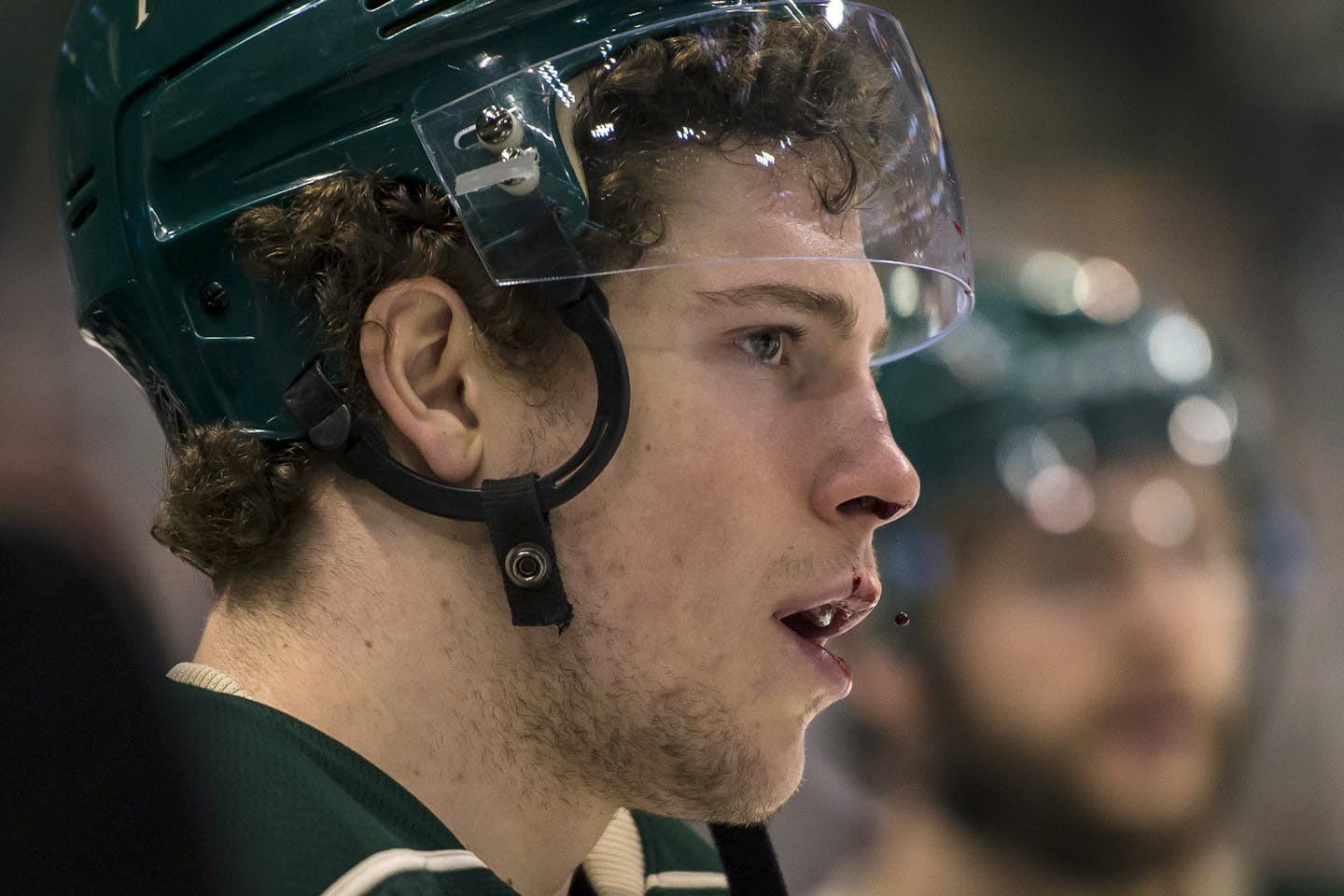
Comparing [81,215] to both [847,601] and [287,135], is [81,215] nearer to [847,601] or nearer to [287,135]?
[287,135]

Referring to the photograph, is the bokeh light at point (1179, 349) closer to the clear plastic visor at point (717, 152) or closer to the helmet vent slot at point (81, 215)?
the clear plastic visor at point (717, 152)

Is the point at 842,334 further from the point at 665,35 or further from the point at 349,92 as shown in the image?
the point at 349,92

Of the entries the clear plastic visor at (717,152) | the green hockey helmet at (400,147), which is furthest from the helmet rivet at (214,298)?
the clear plastic visor at (717,152)

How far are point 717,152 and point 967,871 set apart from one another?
146 centimetres

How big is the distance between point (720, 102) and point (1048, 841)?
4.81ft

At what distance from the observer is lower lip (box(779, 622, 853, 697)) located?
1338 mm

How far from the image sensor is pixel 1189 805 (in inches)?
93.4

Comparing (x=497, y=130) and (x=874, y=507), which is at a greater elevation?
(x=497, y=130)

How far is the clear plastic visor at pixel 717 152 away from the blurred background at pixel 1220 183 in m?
1.36

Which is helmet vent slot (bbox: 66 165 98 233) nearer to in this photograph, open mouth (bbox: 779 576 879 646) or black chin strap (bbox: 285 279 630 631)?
black chin strap (bbox: 285 279 630 631)

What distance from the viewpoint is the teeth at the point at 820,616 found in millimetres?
1388

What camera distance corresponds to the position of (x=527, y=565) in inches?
48.8

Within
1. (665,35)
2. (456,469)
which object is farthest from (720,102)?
(456,469)

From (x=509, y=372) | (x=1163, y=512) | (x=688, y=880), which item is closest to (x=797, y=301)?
(x=509, y=372)
